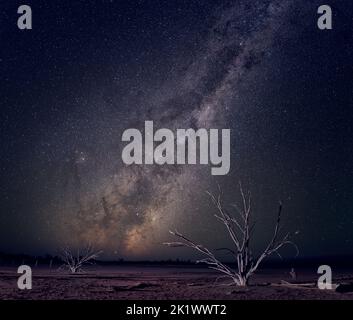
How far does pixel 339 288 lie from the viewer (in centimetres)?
1109

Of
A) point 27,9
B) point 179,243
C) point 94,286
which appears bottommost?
point 94,286

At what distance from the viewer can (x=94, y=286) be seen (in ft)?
43.0

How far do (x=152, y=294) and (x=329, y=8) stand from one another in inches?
331

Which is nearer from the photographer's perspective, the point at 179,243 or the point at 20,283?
the point at 179,243

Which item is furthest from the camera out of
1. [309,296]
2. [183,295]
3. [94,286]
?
[94,286]

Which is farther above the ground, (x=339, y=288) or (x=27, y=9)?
(x=27, y=9)
